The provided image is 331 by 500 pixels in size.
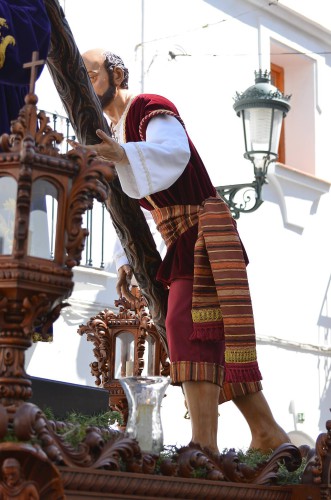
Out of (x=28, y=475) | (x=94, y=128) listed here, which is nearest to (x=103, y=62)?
(x=94, y=128)

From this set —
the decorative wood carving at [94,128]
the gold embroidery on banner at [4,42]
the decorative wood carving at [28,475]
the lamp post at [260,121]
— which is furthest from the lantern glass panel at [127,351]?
the lamp post at [260,121]

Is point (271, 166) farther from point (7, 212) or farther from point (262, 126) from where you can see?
point (7, 212)

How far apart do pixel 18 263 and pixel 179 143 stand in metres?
1.12

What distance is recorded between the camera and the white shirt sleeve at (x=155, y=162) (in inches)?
123

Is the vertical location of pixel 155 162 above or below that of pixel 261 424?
above

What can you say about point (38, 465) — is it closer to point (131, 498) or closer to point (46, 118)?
point (131, 498)

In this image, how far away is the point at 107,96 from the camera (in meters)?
3.71

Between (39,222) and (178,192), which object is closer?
(39,222)

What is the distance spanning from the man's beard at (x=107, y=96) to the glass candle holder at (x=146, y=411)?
1200 millimetres

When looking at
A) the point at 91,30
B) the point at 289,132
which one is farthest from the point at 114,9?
the point at 289,132

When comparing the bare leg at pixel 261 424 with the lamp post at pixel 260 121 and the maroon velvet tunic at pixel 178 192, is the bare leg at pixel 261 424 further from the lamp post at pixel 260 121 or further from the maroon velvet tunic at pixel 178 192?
the lamp post at pixel 260 121

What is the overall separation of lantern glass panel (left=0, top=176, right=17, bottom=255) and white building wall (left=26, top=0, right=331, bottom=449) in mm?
8123

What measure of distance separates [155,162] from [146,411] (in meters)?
0.74

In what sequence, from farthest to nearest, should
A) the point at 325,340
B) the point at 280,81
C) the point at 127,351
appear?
the point at 280,81, the point at 325,340, the point at 127,351
